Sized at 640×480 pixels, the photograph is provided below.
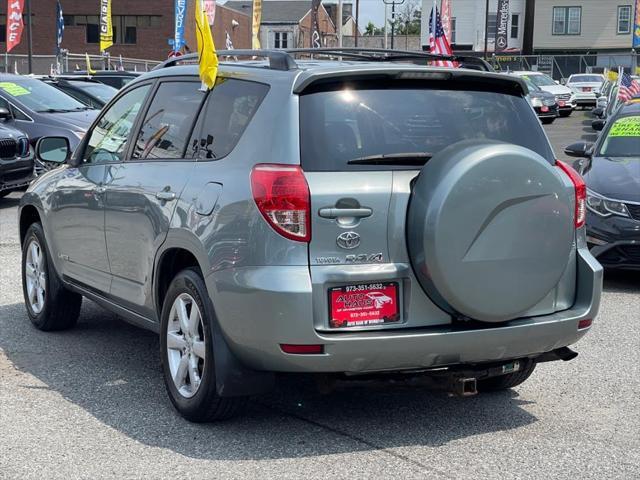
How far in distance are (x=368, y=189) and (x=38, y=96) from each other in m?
14.4

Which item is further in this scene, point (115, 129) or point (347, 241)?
point (115, 129)

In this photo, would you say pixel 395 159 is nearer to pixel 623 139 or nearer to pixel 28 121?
pixel 623 139

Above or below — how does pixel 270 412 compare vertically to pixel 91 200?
below

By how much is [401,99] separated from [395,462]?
168 centimetres

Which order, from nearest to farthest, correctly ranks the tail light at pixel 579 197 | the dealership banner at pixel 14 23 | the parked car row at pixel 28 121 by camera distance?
the tail light at pixel 579 197
the parked car row at pixel 28 121
the dealership banner at pixel 14 23

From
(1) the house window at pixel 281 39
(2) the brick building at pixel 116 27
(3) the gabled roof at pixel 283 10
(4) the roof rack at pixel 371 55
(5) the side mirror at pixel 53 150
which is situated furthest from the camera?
(3) the gabled roof at pixel 283 10

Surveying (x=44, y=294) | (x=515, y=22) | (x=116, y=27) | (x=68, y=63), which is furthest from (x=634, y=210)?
(x=116, y=27)

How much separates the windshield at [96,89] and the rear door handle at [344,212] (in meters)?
16.9

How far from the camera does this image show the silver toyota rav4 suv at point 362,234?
4676 mm

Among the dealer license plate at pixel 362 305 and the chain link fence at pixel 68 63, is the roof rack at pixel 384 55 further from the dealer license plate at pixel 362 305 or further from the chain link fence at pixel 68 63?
the chain link fence at pixel 68 63

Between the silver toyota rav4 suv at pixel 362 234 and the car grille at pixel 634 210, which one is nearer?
the silver toyota rav4 suv at pixel 362 234

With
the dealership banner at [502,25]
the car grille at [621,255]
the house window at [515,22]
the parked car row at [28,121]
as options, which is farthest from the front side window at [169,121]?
the house window at [515,22]

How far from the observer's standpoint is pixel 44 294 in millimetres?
7375

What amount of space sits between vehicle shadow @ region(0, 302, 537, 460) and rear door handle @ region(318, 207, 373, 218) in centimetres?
79
